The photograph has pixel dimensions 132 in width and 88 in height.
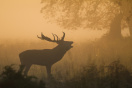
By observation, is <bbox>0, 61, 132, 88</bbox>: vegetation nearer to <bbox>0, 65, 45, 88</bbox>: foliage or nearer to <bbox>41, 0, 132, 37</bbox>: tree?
<bbox>0, 65, 45, 88</bbox>: foliage

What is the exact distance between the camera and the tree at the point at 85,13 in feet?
68.6

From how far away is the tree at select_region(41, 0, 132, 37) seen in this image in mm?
20906

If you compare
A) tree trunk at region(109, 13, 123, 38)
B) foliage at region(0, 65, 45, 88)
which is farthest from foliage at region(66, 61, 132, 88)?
tree trunk at region(109, 13, 123, 38)

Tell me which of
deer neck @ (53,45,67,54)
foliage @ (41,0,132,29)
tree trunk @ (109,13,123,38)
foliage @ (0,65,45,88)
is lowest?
foliage @ (0,65,45,88)

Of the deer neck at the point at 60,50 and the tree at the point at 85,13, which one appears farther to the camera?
the tree at the point at 85,13

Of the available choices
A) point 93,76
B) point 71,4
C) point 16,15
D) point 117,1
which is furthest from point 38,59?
point 16,15

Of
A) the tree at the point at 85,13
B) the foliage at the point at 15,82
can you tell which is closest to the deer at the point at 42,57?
the foliage at the point at 15,82

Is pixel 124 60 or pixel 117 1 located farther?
pixel 117 1

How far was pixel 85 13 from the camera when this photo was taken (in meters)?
22.1

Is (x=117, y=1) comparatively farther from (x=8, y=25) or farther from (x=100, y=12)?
(x=8, y=25)

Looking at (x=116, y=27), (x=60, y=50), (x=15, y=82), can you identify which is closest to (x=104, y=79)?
(x=60, y=50)

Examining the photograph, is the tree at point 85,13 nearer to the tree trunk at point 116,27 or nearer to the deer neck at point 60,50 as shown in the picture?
the tree trunk at point 116,27

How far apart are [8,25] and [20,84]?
146 feet

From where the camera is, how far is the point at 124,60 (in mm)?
11141
